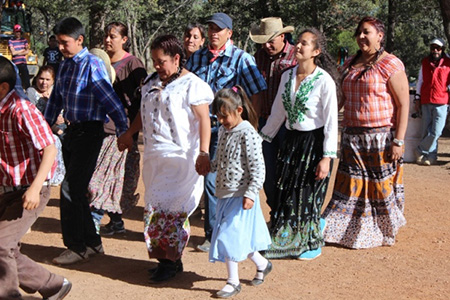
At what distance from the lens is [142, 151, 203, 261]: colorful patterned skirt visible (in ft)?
17.4

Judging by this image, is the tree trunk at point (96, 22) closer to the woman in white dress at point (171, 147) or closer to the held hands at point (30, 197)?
the woman in white dress at point (171, 147)

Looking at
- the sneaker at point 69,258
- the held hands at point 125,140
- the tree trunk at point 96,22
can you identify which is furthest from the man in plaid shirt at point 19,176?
Result: the tree trunk at point 96,22

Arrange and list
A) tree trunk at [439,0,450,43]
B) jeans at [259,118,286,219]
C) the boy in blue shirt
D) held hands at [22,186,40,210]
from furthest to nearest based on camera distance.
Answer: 1. tree trunk at [439,0,450,43]
2. jeans at [259,118,286,219]
3. the boy in blue shirt
4. held hands at [22,186,40,210]

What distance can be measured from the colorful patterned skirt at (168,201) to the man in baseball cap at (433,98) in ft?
23.8

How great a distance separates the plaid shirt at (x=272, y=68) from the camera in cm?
662

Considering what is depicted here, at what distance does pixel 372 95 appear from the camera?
20.6 feet

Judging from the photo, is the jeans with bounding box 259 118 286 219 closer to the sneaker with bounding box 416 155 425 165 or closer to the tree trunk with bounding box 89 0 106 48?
the sneaker with bounding box 416 155 425 165

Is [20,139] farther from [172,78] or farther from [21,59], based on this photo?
[21,59]

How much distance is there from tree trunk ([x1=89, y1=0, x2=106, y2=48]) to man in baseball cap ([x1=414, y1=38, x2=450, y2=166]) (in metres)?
7.01

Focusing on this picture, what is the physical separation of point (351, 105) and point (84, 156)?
246cm

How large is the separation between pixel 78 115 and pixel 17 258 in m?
1.61

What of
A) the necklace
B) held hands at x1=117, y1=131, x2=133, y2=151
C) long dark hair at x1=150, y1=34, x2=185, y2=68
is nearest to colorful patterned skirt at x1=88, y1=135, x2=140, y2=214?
held hands at x1=117, y1=131, x2=133, y2=151

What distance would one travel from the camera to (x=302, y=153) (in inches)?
233

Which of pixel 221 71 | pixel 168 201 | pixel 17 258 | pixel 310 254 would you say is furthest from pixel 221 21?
pixel 17 258
